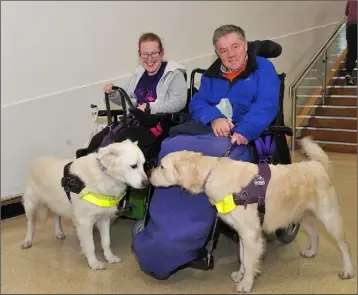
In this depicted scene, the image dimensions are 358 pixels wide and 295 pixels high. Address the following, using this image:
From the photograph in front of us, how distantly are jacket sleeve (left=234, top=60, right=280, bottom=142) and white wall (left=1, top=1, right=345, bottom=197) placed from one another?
1.98m

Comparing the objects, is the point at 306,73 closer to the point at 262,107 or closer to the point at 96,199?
the point at 262,107

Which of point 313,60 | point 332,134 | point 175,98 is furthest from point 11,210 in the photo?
point 313,60

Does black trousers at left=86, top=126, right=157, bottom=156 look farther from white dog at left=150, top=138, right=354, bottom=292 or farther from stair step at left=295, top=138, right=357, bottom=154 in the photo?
stair step at left=295, top=138, right=357, bottom=154

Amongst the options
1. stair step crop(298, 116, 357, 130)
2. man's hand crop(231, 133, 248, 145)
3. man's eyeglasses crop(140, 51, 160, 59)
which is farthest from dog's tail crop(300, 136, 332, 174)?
stair step crop(298, 116, 357, 130)

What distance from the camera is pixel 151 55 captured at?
10.3 feet

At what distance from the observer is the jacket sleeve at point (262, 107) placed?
2.58 metres

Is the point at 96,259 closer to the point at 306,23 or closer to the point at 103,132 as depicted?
the point at 103,132

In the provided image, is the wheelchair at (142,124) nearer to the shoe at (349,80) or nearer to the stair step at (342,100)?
the stair step at (342,100)

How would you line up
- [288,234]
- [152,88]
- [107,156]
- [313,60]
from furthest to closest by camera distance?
[313,60]
[152,88]
[288,234]
[107,156]

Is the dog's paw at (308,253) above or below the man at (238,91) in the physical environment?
below

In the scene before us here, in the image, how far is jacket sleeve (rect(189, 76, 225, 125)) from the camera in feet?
9.01

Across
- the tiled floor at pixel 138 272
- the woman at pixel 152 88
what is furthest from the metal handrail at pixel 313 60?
the woman at pixel 152 88

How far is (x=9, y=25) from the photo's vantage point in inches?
142

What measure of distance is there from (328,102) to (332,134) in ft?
2.42
